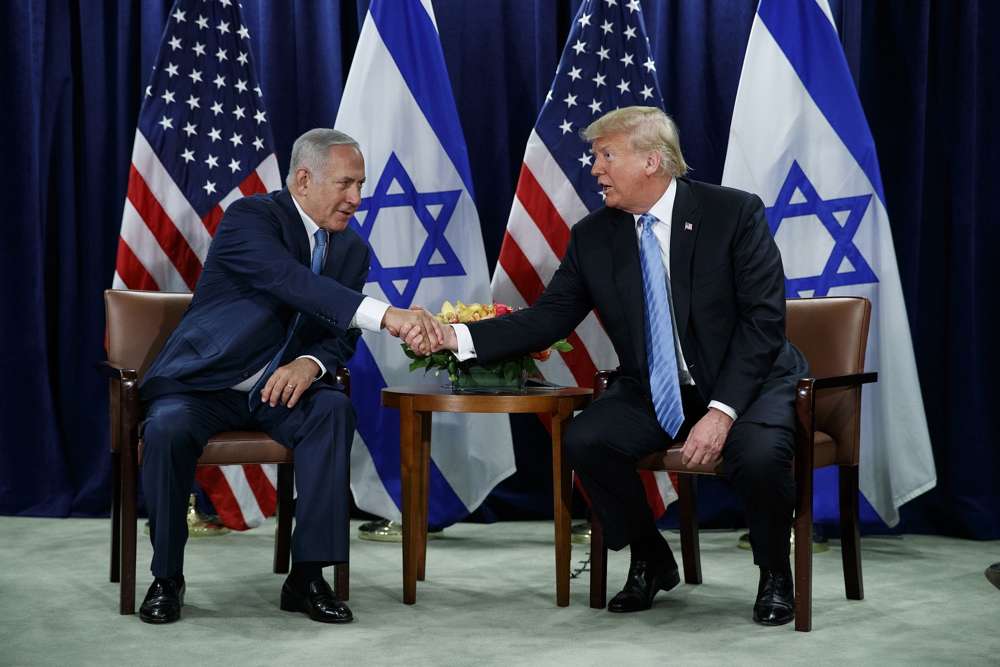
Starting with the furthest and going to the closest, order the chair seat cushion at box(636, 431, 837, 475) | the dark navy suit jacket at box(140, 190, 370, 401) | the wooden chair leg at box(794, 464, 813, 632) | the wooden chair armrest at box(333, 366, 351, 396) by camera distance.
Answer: the wooden chair armrest at box(333, 366, 351, 396) → the dark navy suit jacket at box(140, 190, 370, 401) → the chair seat cushion at box(636, 431, 837, 475) → the wooden chair leg at box(794, 464, 813, 632)

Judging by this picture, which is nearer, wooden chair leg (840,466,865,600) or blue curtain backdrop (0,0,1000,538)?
wooden chair leg (840,466,865,600)

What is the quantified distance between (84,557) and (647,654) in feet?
7.25

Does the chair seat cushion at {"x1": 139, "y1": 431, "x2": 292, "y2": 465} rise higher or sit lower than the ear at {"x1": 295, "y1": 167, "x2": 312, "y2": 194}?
lower

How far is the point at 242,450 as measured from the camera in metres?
3.31

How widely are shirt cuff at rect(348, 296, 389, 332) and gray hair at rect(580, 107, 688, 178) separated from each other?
81 centimetres

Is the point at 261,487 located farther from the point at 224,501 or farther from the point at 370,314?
the point at 370,314

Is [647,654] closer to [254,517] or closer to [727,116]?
[254,517]

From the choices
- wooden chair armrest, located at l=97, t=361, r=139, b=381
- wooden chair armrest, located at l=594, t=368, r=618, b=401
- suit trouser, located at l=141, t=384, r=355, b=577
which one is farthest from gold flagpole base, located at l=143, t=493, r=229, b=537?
wooden chair armrest, located at l=594, t=368, r=618, b=401

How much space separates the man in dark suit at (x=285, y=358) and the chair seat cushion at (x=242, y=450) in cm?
3

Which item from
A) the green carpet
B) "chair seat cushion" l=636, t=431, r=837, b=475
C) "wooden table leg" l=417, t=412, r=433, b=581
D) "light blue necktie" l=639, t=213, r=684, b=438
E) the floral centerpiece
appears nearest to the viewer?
the green carpet

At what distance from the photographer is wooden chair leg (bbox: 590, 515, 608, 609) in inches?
131

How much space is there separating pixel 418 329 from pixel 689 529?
3.59ft

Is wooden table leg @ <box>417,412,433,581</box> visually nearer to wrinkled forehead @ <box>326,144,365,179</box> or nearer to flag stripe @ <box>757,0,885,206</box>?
wrinkled forehead @ <box>326,144,365,179</box>

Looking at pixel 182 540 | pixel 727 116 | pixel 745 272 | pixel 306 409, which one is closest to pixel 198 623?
pixel 182 540
